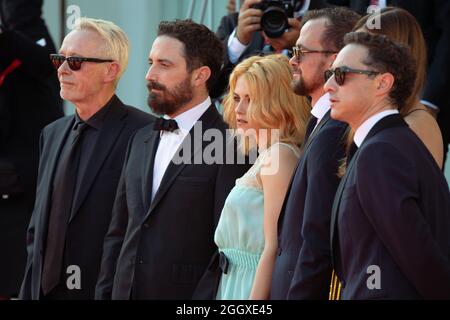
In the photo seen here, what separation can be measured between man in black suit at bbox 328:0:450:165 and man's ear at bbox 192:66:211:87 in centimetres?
98

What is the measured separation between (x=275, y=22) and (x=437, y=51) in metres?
0.86

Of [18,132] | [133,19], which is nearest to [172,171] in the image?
[18,132]

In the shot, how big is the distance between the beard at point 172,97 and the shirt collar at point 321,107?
2.83 feet

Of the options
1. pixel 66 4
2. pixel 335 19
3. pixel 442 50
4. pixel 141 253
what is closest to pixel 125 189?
pixel 141 253

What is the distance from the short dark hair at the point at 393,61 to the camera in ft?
13.1

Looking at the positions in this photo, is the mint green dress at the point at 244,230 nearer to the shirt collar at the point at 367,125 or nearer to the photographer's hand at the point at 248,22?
the shirt collar at the point at 367,125

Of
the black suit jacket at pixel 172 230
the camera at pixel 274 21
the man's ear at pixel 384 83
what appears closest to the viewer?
the man's ear at pixel 384 83

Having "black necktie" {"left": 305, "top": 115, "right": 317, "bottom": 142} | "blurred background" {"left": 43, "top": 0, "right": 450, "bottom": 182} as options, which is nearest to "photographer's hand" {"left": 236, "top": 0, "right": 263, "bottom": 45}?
"black necktie" {"left": 305, "top": 115, "right": 317, "bottom": 142}

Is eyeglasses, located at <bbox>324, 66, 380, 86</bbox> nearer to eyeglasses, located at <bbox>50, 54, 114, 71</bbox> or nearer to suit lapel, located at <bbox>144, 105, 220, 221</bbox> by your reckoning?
suit lapel, located at <bbox>144, 105, 220, 221</bbox>

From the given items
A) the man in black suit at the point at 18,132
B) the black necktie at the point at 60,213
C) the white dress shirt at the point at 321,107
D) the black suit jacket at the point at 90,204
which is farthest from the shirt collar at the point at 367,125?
the man in black suit at the point at 18,132

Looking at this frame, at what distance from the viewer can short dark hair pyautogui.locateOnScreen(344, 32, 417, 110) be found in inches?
157

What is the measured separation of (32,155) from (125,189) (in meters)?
1.51

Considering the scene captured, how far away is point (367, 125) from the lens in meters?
3.93

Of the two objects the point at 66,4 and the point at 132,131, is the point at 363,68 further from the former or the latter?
the point at 66,4
